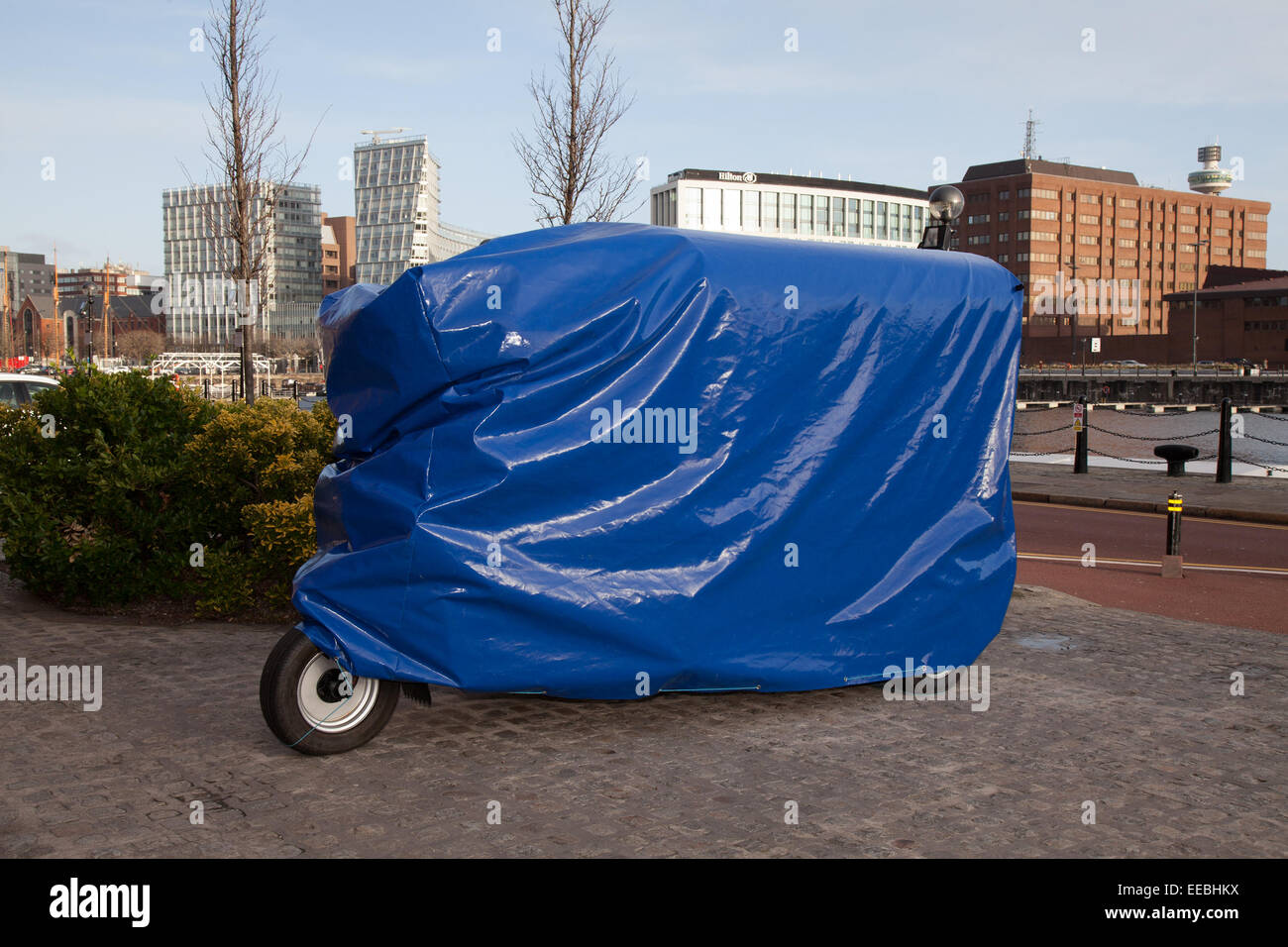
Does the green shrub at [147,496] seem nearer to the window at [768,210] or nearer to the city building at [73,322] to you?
the window at [768,210]

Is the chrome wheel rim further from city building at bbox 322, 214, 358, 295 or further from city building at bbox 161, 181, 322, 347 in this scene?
city building at bbox 322, 214, 358, 295

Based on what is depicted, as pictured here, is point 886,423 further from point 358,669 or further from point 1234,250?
point 1234,250

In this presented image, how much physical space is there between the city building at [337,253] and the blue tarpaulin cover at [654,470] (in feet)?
548

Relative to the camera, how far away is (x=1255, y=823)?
4391 millimetres

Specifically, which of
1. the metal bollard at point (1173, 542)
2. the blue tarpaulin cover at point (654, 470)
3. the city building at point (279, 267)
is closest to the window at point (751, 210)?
the city building at point (279, 267)

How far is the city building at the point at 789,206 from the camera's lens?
386ft

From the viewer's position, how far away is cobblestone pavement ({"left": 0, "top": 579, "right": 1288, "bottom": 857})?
13.8ft

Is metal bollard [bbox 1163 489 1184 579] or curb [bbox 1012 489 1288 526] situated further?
curb [bbox 1012 489 1288 526]

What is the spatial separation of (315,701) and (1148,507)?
14.0 metres

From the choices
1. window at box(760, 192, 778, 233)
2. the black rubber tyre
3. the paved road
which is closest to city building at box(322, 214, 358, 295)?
window at box(760, 192, 778, 233)

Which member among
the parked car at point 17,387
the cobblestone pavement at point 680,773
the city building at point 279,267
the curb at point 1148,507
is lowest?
the cobblestone pavement at point 680,773

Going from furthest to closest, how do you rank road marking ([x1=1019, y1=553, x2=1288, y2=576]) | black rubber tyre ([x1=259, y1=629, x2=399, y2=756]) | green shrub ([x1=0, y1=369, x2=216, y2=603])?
road marking ([x1=1019, y1=553, x2=1288, y2=576]), green shrub ([x1=0, y1=369, x2=216, y2=603]), black rubber tyre ([x1=259, y1=629, x2=399, y2=756])

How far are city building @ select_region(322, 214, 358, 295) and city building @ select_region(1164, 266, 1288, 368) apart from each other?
115 meters

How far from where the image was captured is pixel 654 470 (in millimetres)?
5473
